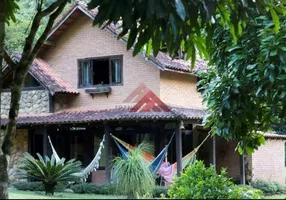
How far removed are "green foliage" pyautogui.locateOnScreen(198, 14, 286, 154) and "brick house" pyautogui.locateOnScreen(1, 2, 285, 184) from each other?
793 centimetres

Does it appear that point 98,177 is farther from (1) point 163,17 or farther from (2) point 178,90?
(1) point 163,17

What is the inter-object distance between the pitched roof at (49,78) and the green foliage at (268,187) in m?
8.61

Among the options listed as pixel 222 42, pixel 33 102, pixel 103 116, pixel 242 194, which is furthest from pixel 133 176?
pixel 242 194

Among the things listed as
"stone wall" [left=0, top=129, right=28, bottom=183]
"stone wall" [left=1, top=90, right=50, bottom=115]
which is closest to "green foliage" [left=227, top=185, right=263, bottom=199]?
"stone wall" [left=1, top=90, right=50, bottom=115]

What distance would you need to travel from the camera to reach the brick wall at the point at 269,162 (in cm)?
2569

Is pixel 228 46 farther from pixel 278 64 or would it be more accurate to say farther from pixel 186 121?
→ pixel 186 121

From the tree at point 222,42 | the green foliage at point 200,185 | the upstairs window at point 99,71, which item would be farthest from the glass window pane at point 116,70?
the green foliage at point 200,185

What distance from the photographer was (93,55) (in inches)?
891

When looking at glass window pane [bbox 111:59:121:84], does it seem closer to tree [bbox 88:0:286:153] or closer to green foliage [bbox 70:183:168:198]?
green foliage [bbox 70:183:168:198]

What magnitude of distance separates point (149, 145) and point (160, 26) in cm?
1619

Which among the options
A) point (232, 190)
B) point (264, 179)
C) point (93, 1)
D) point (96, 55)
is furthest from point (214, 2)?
point (264, 179)

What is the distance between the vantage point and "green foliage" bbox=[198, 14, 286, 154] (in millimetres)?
9781

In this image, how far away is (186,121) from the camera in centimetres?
2058

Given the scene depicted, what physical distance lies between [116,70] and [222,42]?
10.9 metres
